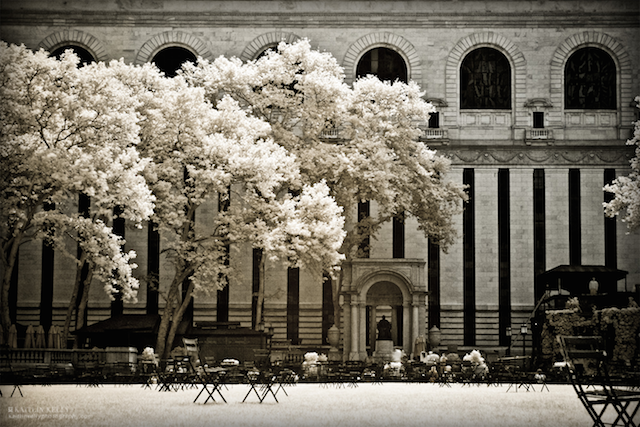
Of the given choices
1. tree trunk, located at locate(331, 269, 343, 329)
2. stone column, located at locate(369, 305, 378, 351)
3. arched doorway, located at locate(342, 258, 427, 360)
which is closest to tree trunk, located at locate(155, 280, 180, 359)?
arched doorway, located at locate(342, 258, 427, 360)

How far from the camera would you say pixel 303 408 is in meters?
21.6

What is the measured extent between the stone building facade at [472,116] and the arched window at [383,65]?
214 millimetres

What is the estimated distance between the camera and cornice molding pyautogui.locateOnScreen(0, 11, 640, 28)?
54.0 m

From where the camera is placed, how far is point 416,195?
4528 centimetres

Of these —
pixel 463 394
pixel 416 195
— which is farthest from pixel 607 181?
pixel 463 394

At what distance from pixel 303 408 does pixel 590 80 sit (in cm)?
3782

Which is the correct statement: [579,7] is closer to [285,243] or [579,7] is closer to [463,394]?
[285,243]

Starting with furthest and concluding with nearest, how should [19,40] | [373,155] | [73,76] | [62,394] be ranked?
[19,40]
[373,155]
[73,76]
[62,394]

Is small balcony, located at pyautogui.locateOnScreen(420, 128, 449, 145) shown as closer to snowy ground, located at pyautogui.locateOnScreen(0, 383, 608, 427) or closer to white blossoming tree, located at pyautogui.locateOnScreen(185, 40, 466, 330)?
white blossoming tree, located at pyautogui.locateOnScreen(185, 40, 466, 330)

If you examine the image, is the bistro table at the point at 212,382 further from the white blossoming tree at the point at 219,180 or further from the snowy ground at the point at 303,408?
the white blossoming tree at the point at 219,180

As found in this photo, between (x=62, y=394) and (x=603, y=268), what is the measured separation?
93.2ft

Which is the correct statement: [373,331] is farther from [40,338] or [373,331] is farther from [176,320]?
[40,338]

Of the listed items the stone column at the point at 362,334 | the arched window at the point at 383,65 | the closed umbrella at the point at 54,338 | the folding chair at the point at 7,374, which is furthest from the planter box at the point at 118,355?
the arched window at the point at 383,65

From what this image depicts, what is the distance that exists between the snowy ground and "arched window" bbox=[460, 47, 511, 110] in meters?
28.3
